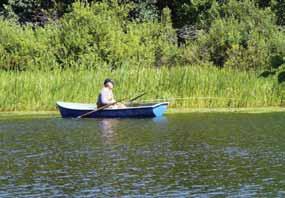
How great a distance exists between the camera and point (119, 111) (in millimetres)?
22047

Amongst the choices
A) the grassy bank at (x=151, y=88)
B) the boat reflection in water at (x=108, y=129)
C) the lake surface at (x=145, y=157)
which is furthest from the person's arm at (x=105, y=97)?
the grassy bank at (x=151, y=88)

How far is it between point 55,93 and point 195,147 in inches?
388

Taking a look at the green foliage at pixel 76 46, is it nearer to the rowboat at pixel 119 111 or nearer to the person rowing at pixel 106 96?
the person rowing at pixel 106 96

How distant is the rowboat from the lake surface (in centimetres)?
79

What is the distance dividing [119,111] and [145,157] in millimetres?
8010

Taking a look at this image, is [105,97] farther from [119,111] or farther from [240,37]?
[240,37]

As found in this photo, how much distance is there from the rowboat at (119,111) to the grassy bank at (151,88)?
1882 mm

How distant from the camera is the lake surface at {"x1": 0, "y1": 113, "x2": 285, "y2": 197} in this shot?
36.7 ft

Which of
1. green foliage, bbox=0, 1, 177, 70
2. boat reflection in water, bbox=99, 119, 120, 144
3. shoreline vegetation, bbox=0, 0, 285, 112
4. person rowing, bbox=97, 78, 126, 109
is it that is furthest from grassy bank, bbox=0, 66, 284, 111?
boat reflection in water, bbox=99, 119, 120, 144

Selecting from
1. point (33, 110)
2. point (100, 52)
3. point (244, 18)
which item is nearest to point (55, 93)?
point (33, 110)

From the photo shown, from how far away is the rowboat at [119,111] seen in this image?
71.5 feet

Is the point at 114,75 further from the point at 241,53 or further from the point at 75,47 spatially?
the point at 241,53

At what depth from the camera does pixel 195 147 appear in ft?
50.3

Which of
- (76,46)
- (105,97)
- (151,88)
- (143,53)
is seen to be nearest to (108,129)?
(105,97)
